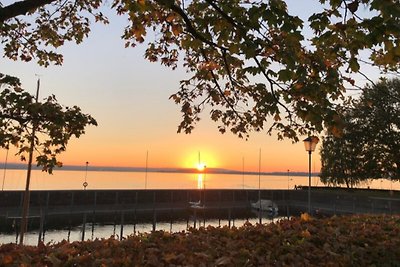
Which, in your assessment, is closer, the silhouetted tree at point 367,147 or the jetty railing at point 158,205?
the jetty railing at point 158,205

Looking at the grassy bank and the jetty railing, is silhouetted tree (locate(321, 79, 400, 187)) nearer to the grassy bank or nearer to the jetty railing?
the jetty railing

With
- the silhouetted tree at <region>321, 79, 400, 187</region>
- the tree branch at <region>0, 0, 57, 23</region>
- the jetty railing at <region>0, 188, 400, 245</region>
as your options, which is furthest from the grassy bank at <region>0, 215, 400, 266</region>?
the silhouetted tree at <region>321, 79, 400, 187</region>

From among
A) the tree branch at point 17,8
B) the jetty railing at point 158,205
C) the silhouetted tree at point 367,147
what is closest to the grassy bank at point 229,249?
the tree branch at point 17,8

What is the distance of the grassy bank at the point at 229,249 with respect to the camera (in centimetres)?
432

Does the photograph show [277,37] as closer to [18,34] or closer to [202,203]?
[18,34]

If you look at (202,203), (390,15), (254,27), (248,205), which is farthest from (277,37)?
(248,205)

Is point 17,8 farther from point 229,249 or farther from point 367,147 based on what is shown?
point 367,147

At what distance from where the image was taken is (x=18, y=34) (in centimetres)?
1058

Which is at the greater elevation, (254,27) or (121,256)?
(254,27)

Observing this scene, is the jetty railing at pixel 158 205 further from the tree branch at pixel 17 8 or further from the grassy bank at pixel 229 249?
the tree branch at pixel 17 8

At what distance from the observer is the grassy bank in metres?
4.32

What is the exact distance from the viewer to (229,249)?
5.02m

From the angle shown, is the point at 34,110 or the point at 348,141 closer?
the point at 34,110

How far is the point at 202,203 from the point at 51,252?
4883cm
